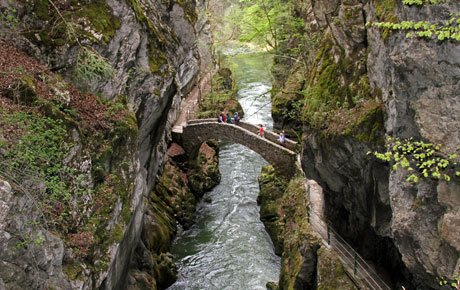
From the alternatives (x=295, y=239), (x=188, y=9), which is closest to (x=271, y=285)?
(x=295, y=239)

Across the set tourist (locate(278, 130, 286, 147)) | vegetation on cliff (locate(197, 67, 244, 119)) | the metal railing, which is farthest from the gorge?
vegetation on cliff (locate(197, 67, 244, 119))

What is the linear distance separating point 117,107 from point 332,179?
294 inches

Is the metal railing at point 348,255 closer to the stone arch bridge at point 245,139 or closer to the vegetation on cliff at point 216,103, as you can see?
the stone arch bridge at point 245,139

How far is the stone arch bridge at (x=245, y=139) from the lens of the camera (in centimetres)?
1908

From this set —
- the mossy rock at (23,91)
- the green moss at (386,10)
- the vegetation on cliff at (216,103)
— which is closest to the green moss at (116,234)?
the mossy rock at (23,91)

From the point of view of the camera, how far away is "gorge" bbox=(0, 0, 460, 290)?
6.80 meters

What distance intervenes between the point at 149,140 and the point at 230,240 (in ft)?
23.2

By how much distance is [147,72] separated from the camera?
1299 cm

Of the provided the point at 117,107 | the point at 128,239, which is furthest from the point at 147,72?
the point at 128,239

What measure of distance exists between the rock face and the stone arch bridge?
20.5 ft

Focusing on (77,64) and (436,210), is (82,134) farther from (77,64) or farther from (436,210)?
(436,210)

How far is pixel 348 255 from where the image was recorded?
446 inches

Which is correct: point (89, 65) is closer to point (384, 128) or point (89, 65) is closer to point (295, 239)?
point (384, 128)

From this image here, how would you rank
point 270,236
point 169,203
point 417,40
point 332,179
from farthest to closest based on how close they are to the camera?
point 169,203
point 270,236
point 332,179
point 417,40
